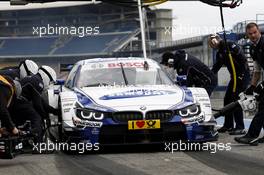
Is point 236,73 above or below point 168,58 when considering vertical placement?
below

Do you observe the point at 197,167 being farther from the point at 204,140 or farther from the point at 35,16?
the point at 35,16

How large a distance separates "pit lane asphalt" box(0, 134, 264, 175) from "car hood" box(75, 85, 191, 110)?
1.87 feet

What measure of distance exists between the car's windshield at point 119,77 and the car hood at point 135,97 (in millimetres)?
544

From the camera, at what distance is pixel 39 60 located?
54.5 meters

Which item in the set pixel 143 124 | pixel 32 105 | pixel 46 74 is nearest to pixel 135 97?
pixel 143 124

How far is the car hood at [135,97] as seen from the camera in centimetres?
687

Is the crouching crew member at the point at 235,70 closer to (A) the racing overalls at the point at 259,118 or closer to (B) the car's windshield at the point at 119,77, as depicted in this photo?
(B) the car's windshield at the point at 119,77

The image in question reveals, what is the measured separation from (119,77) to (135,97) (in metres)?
1.20

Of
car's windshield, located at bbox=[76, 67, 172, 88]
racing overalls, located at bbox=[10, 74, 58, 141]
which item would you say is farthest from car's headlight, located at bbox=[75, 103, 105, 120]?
car's windshield, located at bbox=[76, 67, 172, 88]

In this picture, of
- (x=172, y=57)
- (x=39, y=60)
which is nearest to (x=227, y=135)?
(x=172, y=57)

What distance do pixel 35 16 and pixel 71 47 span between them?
8806mm

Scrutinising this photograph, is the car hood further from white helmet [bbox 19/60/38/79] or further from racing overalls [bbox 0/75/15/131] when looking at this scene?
racing overalls [bbox 0/75/15/131]

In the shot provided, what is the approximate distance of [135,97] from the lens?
7023 millimetres

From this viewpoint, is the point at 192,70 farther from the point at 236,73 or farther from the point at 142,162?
the point at 142,162
